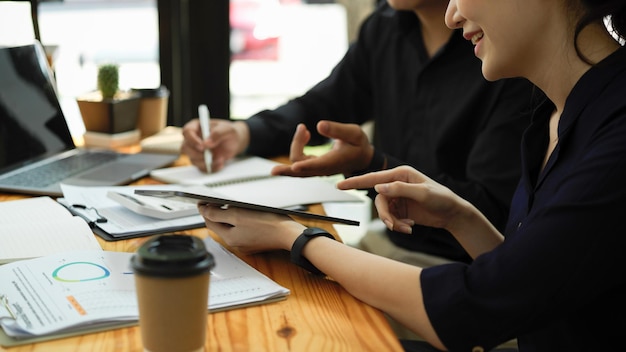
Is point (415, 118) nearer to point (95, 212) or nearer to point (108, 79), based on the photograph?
point (108, 79)

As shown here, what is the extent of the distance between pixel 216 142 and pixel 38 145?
15.5 inches

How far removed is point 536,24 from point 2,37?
1.27 m

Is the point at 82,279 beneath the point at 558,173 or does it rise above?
beneath

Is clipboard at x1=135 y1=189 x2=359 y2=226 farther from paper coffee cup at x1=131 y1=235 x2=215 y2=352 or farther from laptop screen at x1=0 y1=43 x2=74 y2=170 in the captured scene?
laptop screen at x1=0 y1=43 x2=74 y2=170

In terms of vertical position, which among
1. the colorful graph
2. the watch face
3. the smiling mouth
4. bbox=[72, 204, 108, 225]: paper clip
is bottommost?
bbox=[72, 204, 108, 225]: paper clip

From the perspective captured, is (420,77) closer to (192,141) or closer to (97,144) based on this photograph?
(192,141)

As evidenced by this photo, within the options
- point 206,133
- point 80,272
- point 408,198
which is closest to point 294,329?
point 80,272

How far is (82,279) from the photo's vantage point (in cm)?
96

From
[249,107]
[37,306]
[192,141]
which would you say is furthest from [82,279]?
[249,107]

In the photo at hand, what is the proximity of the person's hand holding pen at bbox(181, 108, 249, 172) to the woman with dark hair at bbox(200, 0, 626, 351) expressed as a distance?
0.55 meters

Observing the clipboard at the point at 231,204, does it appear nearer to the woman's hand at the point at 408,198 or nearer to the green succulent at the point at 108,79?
the woman's hand at the point at 408,198

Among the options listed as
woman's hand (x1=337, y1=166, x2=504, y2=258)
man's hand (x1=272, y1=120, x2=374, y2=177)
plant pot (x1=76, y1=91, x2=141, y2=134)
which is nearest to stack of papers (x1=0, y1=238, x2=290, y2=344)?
woman's hand (x1=337, y1=166, x2=504, y2=258)

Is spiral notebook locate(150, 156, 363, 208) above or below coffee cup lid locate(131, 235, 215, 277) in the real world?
below

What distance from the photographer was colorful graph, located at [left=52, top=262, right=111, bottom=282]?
97 cm
